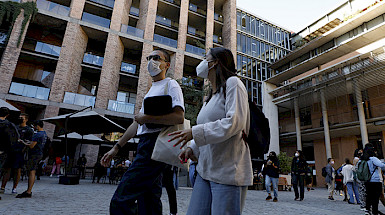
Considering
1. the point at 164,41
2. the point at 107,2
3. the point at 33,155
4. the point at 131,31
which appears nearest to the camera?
the point at 33,155

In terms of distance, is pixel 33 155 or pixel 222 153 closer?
pixel 222 153

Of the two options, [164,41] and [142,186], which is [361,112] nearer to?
[164,41]

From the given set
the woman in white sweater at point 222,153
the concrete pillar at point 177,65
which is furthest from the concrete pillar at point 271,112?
the woman in white sweater at point 222,153

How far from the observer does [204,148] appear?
5.14 ft

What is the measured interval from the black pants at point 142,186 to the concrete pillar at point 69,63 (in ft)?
58.5

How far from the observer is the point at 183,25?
949 inches

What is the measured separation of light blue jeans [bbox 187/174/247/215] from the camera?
1333 mm

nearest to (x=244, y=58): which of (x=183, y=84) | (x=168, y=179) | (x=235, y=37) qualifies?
(x=235, y=37)

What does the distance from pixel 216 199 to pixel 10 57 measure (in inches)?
811

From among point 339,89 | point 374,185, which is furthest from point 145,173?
point 339,89

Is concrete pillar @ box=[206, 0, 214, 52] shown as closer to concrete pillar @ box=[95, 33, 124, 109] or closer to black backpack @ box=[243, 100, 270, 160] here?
concrete pillar @ box=[95, 33, 124, 109]

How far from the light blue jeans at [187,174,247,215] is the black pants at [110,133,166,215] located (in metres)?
0.57

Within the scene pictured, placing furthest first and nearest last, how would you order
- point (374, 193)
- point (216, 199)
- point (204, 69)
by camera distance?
point (374, 193) → point (204, 69) → point (216, 199)

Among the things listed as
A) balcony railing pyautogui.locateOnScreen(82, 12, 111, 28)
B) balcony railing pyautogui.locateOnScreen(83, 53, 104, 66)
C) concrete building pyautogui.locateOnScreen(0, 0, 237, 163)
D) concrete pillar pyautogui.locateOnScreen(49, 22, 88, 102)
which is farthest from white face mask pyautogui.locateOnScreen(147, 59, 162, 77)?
balcony railing pyautogui.locateOnScreen(82, 12, 111, 28)
